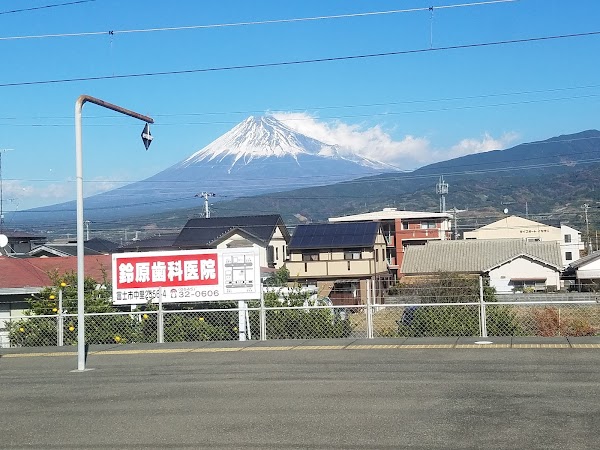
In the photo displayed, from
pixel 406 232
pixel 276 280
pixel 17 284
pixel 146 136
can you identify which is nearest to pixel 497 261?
pixel 406 232

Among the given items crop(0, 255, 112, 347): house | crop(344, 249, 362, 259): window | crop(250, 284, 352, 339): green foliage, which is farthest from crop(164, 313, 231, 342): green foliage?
crop(344, 249, 362, 259): window

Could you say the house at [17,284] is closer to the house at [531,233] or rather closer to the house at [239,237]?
the house at [239,237]

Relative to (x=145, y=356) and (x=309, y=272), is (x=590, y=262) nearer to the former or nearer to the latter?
(x=309, y=272)

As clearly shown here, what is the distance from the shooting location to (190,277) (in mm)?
16672

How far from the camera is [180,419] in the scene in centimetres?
823

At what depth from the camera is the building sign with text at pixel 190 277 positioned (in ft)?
54.1

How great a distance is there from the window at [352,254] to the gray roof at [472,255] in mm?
5013

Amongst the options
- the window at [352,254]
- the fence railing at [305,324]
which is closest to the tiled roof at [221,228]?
the window at [352,254]

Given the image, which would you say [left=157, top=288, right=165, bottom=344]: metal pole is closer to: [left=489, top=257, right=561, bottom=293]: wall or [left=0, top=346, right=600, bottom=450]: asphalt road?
[left=0, top=346, right=600, bottom=450]: asphalt road

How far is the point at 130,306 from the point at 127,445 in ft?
34.2

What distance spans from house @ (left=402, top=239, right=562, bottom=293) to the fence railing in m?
29.0

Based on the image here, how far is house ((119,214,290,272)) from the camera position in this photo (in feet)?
166

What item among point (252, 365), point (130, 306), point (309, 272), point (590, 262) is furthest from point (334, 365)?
point (590, 262)

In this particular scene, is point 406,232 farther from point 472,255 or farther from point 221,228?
point 221,228
